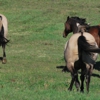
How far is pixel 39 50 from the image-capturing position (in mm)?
19750

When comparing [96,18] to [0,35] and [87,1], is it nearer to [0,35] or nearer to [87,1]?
[87,1]

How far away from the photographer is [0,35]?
1658 cm

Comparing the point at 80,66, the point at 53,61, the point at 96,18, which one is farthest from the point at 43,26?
the point at 80,66

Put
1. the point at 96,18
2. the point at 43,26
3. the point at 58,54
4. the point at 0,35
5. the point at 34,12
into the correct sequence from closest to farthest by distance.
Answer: the point at 0,35 → the point at 58,54 → the point at 43,26 → the point at 96,18 → the point at 34,12

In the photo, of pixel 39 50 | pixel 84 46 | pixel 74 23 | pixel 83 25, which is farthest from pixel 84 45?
pixel 39 50

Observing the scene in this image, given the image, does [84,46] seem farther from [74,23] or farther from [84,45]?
[74,23]

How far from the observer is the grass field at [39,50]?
9.46m

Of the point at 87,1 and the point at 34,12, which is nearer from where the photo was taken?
the point at 34,12

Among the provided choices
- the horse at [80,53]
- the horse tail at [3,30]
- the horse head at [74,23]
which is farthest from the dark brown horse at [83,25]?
the horse at [80,53]

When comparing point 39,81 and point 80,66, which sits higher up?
point 80,66

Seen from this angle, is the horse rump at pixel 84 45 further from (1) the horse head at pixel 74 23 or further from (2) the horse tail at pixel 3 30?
(2) the horse tail at pixel 3 30

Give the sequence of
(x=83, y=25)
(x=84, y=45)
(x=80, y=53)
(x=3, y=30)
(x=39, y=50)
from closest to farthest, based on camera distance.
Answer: (x=84, y=45) → (x=80, y=53) → (x=83, y=25) → (x=3, y=30) → (x=39, y=50)

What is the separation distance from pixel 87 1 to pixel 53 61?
796 inches

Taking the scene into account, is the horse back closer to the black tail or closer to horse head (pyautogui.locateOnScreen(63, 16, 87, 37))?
the black tail
